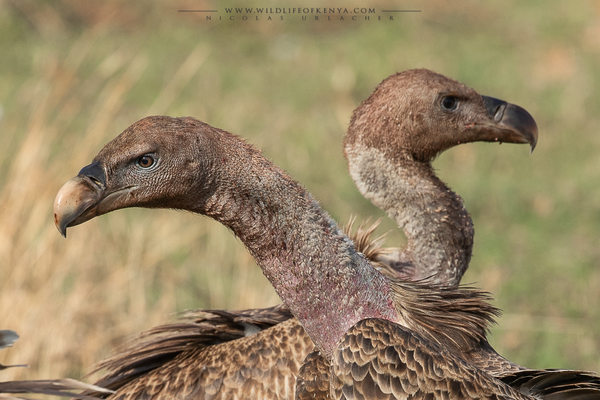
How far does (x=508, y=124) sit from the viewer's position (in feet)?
12.3

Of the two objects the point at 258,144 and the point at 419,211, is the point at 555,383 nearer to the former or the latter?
the point at 419,211

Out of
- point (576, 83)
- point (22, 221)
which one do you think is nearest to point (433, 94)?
point (22, 221)

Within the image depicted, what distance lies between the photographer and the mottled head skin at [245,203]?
96.9 inches

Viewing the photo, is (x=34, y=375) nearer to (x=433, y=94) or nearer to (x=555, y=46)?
(x=433, y=94)

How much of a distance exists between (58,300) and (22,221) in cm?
52

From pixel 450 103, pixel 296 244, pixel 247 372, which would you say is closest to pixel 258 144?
pixel 450 103

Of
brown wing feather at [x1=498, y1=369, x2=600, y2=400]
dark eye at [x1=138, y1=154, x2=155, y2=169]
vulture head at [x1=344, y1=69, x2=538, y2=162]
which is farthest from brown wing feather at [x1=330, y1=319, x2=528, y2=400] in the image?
vulture head at [x1=344, y1=69, x2=538, y2=162]

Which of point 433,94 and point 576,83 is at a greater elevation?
point 576,83

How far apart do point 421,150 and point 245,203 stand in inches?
55.0

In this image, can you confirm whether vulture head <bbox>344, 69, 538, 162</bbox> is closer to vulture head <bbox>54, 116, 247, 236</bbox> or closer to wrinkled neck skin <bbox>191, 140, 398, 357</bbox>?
wrinkled neck skin <bbox>191, 140, 398, 357</bbox>

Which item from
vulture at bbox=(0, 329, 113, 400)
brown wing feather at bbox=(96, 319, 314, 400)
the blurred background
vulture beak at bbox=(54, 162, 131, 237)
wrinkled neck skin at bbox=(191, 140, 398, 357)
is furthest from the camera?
the blurred background

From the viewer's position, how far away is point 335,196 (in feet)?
24.9

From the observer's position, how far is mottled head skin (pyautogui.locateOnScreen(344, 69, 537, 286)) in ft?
11.8

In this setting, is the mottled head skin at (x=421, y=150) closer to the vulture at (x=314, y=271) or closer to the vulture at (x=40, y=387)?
the vulture at (x=314, y=271)
